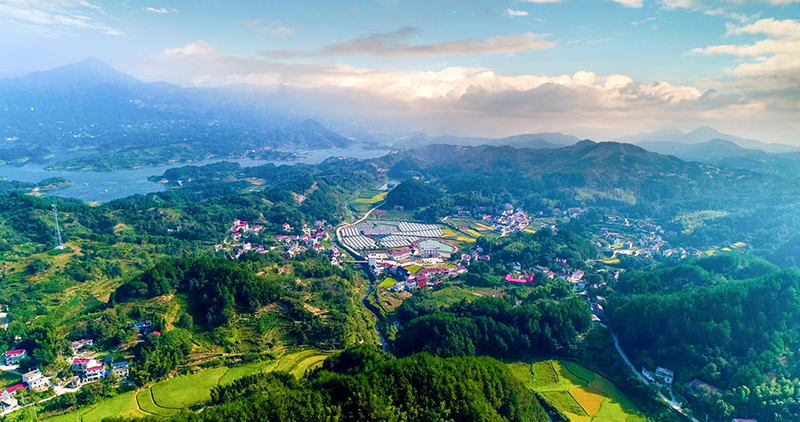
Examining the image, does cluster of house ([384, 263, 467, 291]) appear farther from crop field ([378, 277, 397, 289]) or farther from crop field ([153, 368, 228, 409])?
crop field ([153, 368, 228, 409])

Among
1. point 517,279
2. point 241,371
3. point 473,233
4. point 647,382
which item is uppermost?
point 241,371

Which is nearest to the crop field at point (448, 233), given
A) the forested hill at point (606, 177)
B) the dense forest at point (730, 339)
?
the forested hill at point (606, 177)

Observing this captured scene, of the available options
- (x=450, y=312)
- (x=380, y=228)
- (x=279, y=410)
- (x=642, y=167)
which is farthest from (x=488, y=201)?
(x=279, y=410)

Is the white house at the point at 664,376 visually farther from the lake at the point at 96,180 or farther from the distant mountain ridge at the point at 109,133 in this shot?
the distant mountain ridge at the point at 109,133

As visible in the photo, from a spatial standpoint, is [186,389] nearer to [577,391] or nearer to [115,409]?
[115,409]

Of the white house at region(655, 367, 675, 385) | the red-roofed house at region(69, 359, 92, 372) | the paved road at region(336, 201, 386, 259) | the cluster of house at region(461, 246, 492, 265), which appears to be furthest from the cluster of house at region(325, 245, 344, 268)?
the white house at region(655, 367, 675, 385)

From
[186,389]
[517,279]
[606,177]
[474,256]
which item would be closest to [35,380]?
[186,389]
